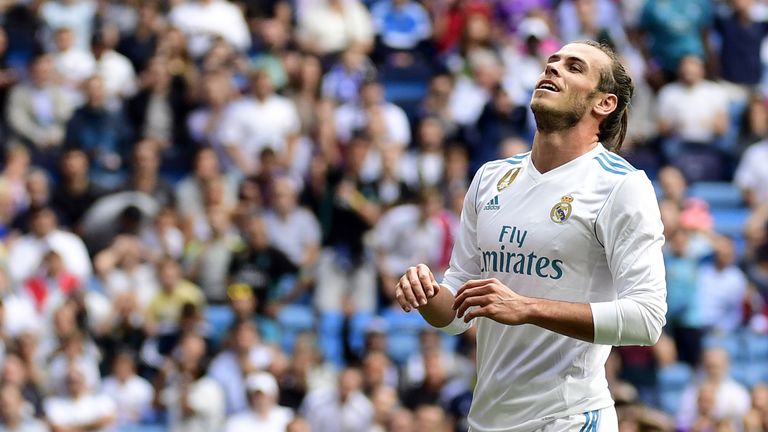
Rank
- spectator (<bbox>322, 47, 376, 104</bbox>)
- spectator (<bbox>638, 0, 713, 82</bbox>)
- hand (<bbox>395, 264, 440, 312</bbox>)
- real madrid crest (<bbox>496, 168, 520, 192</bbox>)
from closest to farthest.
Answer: hand (<bbox>395, 264, 440, 312</bbox>)
real madrid crest (<bbox>496, 168, 520, 192</bbox>)
spectator (<bbox>322, 47, 376, 104</bbox>)
spectator (<bbox>638, 0, 713, 82</bbox>)

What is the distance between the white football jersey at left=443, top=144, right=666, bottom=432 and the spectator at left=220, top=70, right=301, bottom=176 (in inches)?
363

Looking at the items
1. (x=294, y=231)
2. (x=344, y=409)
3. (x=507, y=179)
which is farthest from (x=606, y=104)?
(x=294, y=231)

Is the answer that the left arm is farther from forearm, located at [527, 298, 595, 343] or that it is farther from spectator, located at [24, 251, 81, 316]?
spectator, located at [24, 251, 81, 316]

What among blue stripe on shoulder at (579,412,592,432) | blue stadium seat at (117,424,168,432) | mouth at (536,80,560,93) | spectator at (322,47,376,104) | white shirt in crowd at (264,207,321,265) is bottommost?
blue stadium seat at (117,424,168,432)

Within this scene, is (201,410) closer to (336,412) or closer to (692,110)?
(336,412)

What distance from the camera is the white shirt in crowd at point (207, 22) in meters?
15.9

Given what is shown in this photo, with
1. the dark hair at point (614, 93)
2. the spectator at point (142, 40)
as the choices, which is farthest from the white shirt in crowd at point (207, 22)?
the dark hair at point (614, 93)

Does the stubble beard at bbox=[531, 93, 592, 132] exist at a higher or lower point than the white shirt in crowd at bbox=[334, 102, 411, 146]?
higher

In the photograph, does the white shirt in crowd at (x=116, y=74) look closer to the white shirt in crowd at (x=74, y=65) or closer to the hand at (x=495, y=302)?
the white shirt in crowd at (x=74, y=65)

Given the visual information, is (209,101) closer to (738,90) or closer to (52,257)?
(52,257)

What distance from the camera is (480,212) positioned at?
222 inches

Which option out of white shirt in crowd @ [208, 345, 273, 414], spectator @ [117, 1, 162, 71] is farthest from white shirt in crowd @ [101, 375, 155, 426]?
spectator @ [117, 1, 162, 71]

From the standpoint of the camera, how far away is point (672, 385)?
13102 millimetres

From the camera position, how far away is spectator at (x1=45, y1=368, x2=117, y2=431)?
473 inches
